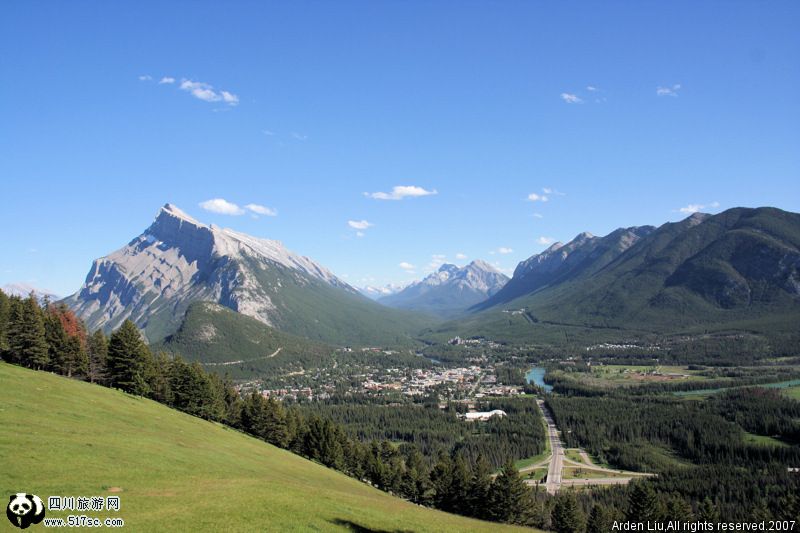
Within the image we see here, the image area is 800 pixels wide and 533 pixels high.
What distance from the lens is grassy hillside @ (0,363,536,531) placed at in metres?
26.2

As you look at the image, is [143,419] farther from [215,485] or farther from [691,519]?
[691,519]

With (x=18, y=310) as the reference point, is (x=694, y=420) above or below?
below

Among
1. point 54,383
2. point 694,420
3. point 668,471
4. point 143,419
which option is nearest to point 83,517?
point 143,419

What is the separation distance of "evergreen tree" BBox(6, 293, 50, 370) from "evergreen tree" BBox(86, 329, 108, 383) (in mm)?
7521

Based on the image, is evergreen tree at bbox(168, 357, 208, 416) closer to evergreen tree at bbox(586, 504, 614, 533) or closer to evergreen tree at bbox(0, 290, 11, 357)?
evergreen tree at bbox(0, 290, 11, 357)

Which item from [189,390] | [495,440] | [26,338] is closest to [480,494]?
[189,390]

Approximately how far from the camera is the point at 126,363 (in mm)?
75062

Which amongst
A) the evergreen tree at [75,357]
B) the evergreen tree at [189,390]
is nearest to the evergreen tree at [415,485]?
the evergreen tree at [189,390]

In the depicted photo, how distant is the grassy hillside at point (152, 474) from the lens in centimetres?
2623

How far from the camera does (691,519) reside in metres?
67.9

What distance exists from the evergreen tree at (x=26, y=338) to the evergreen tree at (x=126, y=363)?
29.4ft

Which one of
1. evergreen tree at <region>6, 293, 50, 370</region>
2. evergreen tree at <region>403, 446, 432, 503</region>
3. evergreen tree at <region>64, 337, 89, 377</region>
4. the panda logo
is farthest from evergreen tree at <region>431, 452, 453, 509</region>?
evergreen tree at <region>6, 293, 50, 370</region>

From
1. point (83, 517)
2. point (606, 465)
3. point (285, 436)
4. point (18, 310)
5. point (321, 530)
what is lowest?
point (606, 465)

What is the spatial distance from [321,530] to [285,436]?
2358 inches
